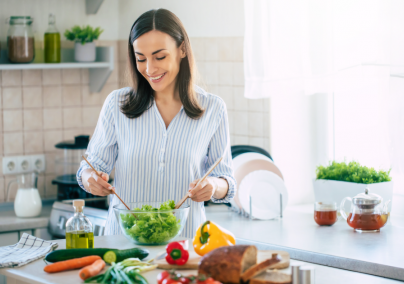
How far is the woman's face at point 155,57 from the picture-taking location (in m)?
1.74

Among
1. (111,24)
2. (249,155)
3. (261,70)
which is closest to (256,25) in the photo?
(261,70)

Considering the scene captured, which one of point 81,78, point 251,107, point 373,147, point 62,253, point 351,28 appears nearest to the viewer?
point 62,253

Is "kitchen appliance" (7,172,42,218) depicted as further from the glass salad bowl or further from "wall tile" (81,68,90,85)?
the glass salad bowl

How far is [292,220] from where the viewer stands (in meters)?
2.45

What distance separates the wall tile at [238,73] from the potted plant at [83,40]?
→ 0.76m

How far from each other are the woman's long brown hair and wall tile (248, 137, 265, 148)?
0.95 metres

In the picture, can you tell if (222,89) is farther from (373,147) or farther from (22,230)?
(22,230)

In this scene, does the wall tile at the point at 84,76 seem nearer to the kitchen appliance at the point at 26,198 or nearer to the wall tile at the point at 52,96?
the wall tile at the point at 52,96

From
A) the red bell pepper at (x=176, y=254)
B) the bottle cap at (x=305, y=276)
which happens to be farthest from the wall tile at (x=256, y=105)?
the bottle cap at (x=305, y=276)

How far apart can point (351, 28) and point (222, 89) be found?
77 centimetres

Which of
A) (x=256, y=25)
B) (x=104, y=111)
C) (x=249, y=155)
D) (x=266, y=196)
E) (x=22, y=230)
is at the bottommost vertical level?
(x=22, y=230)

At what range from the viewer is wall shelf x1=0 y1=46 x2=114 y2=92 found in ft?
9.24

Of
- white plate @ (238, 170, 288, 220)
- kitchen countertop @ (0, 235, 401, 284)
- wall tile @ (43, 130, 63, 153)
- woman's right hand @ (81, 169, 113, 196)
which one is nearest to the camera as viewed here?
kitchen countertop @ (0, 235, 401, 284)

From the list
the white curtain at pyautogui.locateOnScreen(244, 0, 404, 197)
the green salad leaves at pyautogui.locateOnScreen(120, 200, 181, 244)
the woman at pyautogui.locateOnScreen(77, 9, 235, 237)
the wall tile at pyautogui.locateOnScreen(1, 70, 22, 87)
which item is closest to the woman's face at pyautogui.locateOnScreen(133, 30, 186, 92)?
the woman at pyautogui.locateOnScreen(77, 9, 235, 237)
